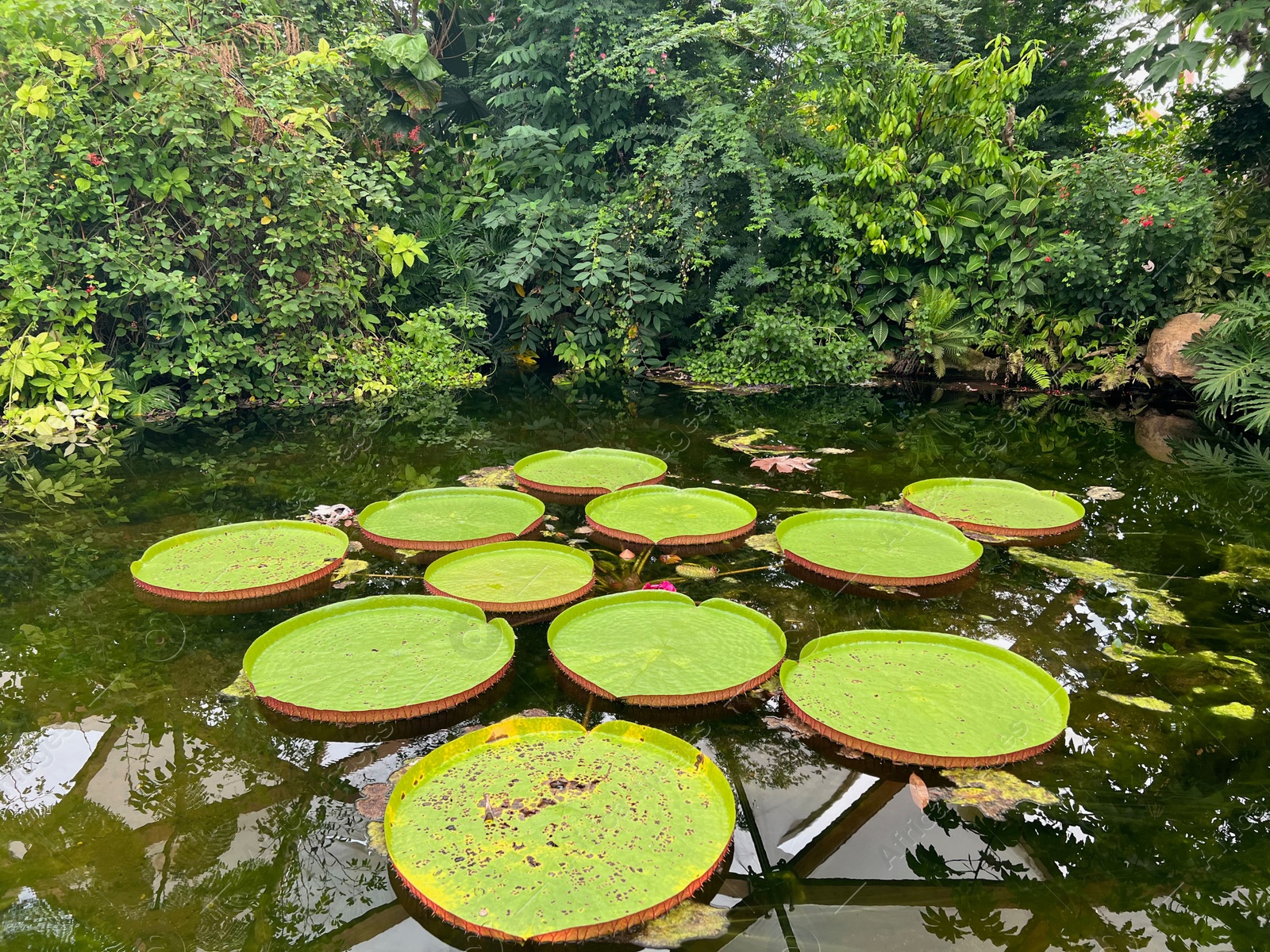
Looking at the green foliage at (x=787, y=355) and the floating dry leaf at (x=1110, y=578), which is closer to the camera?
the floating dry leaf at (x=1110, y=578)

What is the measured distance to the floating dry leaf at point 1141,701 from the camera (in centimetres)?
217

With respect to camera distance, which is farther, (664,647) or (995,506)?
(995,506)

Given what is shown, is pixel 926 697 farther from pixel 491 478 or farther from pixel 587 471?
pixel 491 478

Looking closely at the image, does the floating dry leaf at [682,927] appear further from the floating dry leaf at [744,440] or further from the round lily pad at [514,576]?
the floating dry leaf at [744,440]

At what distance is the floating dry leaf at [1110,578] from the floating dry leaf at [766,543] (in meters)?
0.99

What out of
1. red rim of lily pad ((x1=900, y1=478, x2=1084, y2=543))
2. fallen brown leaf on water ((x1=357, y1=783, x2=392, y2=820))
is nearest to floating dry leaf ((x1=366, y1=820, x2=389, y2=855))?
fallen brown leaf on water ((x1=357, y1=783, x2=392, y2=820))

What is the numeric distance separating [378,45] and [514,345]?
113 inches

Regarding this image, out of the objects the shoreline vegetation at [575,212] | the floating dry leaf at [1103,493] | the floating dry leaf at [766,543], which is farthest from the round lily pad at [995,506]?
the shoreline vegetation at [575,212]

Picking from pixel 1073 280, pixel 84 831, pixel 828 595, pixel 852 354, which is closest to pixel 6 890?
pixel 84 831

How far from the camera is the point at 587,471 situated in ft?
12.7

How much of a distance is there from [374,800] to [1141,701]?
2.13 m

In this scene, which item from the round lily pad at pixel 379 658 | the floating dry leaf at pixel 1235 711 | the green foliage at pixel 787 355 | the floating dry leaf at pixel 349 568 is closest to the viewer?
the round lily pad at pixel 379 658

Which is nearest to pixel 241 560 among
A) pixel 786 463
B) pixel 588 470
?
pixel 588 470

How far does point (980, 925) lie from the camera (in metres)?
1.48
